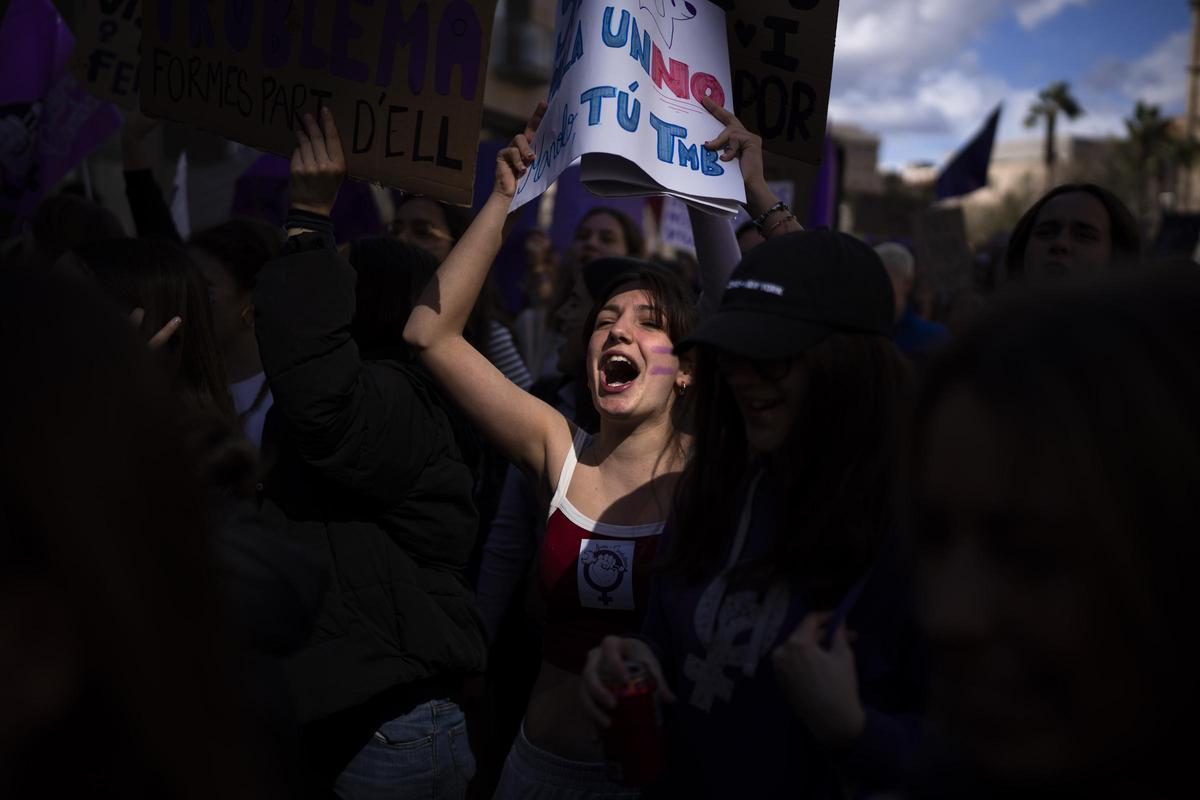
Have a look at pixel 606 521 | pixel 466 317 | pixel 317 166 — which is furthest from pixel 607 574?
pixel 317 166

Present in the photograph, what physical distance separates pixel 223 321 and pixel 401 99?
3.79 feet

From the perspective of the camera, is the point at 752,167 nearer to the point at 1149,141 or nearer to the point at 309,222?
the point at 309,222

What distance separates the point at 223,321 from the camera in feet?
11.7

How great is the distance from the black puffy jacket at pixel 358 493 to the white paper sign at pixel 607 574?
34cm

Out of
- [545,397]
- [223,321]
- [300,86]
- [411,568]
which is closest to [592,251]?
[545,397]

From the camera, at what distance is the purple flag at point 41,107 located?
473 cm

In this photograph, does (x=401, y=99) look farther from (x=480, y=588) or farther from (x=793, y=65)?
(x=480, y=588)

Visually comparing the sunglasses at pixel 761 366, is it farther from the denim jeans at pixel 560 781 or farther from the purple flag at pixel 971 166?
the purple flag at pixel 971 166

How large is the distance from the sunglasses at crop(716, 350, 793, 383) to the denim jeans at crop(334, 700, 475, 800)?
4.03 feet

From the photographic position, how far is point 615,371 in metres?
2.88

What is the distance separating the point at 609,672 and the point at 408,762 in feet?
3.27

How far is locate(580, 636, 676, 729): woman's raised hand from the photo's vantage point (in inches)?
70.2

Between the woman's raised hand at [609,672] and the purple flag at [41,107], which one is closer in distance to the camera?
the woman's raised hand at [609,672]

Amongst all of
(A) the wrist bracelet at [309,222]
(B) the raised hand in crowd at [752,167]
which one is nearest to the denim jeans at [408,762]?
(A) the wrist bracelet at [309,222]
